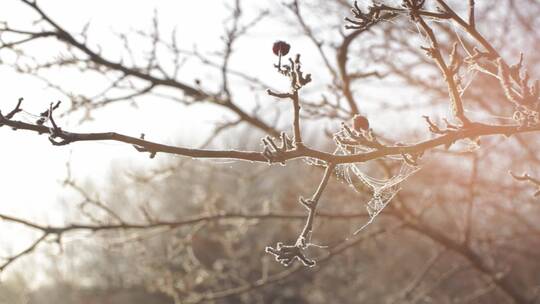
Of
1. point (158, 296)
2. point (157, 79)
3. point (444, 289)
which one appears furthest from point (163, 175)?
point (158, 296)

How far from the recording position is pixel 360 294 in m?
16.4

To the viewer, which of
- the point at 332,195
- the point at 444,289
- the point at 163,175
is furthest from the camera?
the point at 444,289

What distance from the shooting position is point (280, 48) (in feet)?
5.85

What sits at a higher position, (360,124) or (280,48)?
(280,48)

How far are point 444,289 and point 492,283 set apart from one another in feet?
33.3

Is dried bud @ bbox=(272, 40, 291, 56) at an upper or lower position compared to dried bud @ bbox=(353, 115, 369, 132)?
upper

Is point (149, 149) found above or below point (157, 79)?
below

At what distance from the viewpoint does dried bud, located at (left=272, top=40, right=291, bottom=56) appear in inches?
69.9

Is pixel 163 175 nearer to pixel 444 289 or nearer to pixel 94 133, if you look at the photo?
pixel 94 133

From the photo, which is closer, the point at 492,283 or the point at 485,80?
the point at 492,283

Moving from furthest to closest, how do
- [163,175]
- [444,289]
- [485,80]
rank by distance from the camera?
1. [444,289]
2. [485,80]
3. [163,175]

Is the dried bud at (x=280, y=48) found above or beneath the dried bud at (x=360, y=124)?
above

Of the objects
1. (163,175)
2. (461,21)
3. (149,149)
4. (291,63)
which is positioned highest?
(163,175)

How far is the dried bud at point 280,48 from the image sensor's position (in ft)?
5.82
